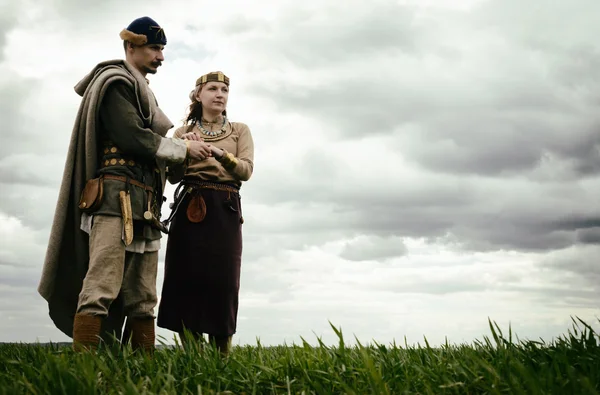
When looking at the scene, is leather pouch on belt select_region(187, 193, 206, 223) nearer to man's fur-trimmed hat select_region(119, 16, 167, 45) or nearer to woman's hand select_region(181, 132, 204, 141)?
woman's hand select_region(181, 132, 204, 141)

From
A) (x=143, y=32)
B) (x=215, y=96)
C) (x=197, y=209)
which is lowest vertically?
(x=197, y=209)

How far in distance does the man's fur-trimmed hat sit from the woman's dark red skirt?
3.81 ft

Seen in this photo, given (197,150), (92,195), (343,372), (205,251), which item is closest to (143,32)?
(197,150)

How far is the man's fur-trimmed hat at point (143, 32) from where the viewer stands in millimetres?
4543

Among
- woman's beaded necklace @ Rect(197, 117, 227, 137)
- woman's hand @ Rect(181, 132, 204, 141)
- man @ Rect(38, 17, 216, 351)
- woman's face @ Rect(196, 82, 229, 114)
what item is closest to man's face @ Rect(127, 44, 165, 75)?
man @ Rect(38, 17, 216, 351)

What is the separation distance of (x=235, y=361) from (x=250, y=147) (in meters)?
2.25

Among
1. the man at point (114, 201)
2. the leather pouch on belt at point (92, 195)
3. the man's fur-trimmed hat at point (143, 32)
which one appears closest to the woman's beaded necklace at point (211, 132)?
the man at point (114, 201)

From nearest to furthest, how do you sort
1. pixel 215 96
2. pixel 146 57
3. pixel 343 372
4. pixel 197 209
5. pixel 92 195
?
pixel 343 372, pixel 92 195, pixel 146 57, pixel 197 209, pixel 215 96

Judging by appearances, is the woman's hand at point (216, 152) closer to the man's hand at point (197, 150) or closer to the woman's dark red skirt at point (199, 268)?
the man's hand at point (197, 150)

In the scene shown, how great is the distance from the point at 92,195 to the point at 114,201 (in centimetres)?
15

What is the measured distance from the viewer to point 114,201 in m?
4.14

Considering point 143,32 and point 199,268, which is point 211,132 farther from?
point 199,268

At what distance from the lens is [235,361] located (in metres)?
3.50

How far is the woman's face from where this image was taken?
521cm
